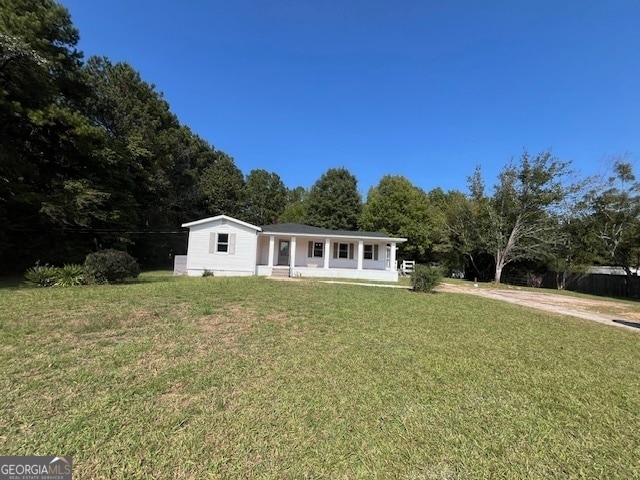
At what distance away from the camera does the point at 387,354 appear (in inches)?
186

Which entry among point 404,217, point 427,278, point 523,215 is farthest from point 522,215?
point 427,278

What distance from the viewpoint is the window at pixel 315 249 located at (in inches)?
871

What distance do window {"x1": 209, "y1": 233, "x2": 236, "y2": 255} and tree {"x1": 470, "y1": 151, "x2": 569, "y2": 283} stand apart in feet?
64.1

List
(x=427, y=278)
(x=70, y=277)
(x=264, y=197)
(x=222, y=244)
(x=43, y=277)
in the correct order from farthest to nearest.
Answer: (x=264, y=197) → (x=222, y=244) → (x=427, y=278) → (x=70, y=277) → (x=43, y=277)

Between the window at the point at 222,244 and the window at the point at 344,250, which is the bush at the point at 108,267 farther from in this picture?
the window at the point at 344,250

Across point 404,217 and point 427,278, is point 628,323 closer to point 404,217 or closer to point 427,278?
point 427,278

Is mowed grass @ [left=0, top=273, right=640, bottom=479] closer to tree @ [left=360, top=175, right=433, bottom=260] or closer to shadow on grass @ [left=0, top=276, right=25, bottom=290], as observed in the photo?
shadow on grass @ [left=0, top=276, right=25, bottom=290]

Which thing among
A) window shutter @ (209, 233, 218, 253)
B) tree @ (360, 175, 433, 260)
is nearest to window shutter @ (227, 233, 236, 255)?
window shutter @ (209, 233, 218, 253)

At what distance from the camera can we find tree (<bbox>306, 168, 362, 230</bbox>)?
1518 inches

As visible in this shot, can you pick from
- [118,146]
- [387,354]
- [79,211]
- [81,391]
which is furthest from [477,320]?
[118,146]

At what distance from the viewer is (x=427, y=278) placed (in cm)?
1260

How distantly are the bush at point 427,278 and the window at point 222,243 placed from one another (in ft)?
33.7

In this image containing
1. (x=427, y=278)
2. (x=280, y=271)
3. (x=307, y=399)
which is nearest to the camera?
(x=307, y=399)

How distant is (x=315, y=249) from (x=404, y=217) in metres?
13.7
